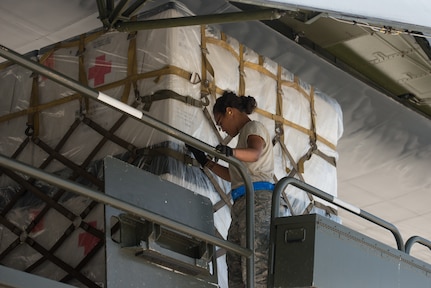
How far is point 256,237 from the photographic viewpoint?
7.24 m

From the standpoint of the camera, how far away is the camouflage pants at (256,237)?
7219mm

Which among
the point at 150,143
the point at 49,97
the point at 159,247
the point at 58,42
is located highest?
the point at 58,42

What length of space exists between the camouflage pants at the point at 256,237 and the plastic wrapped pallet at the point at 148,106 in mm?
742

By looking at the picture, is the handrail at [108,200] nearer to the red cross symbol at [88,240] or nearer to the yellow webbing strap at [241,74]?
the red cross symbol at [88,240]

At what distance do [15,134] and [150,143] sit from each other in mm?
1593

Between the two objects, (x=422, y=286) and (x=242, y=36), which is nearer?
(x=422, y=286)

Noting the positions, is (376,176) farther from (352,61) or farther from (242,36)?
(242,36)

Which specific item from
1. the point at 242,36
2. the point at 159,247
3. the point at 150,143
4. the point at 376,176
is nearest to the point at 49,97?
the point at 150,143

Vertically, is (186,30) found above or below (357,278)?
above

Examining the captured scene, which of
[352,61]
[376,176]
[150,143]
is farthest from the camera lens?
[376,176]

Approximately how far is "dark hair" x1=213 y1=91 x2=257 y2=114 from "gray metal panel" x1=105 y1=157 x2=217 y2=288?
0.78 m

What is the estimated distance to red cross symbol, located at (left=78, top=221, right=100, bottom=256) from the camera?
7.95 metres

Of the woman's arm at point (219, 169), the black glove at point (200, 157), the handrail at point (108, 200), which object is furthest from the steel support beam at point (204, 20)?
the handrail at point (108, 200)

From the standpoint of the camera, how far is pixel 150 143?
8016mm
